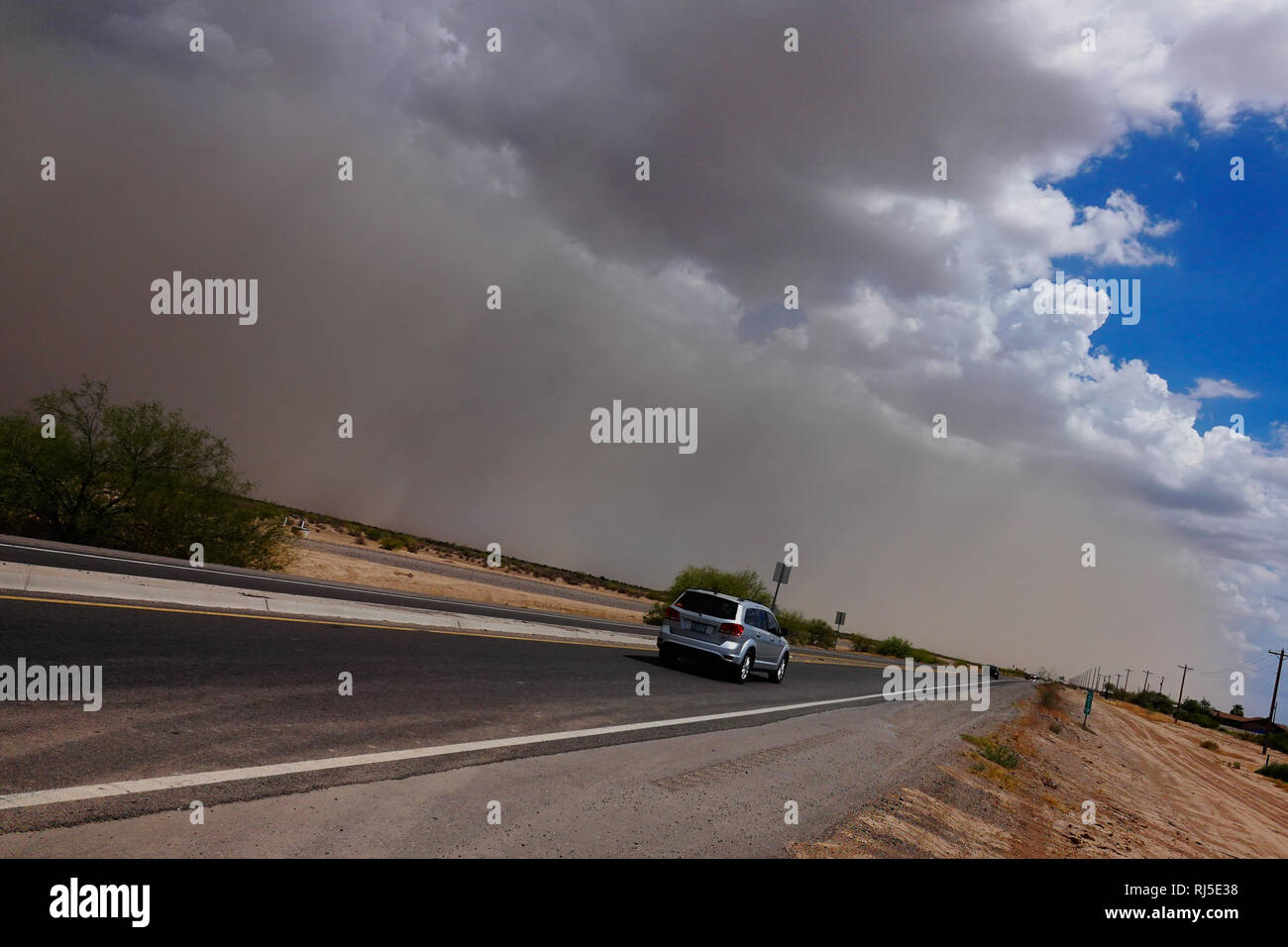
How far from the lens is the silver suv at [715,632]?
58.6 ft

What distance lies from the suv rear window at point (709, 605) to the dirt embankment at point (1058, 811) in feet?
18.1

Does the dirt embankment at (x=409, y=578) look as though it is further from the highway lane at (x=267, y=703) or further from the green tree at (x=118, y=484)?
A: the highway lane at (x=267, y=703)

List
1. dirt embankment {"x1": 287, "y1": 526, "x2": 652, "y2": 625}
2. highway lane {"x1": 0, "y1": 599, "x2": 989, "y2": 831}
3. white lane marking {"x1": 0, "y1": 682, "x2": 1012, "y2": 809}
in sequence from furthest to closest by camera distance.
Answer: dirt embankment {"x1": 287, "y1": 526, "x2": 652, "y2": 625} < highway lane {"x1": 0, "y1": 599, "x2": 989, "y2": 831} < white lane marking {"x1": 0, "y1": 682, "x2": 1012, "y2": 809}

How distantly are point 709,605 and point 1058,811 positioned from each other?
8632mm

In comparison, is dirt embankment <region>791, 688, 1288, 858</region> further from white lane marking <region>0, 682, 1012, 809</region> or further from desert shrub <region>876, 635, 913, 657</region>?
Answer: desert shrub <region>876, 635, 913, 657</region>

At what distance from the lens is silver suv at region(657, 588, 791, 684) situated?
17.9m

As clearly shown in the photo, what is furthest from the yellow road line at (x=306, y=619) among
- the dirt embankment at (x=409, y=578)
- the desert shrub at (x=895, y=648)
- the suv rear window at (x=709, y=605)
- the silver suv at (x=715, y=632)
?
the desert shrub at (x=895, y=648)

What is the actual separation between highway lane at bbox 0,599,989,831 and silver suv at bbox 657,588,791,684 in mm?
2337

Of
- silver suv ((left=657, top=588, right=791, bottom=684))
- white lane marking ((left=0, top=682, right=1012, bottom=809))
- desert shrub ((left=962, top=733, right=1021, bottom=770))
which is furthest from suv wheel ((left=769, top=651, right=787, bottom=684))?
white lane marking ((left=0, top=682, right=1012, bottom=809))
